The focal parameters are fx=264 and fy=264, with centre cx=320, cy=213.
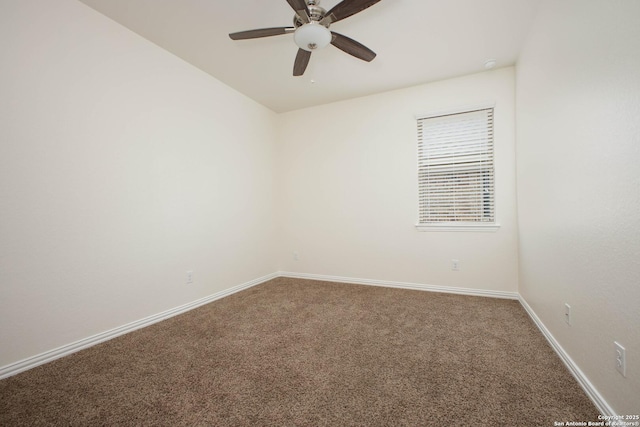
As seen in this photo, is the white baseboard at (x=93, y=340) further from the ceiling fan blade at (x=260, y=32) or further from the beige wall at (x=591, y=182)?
the beige wall at (x=591, y=182)

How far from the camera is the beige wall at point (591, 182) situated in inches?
40.0

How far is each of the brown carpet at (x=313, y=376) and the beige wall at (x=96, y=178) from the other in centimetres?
39

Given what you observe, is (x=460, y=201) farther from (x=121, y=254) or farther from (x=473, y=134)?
(x=121, y=254)

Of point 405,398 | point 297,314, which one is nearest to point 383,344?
point 405,398

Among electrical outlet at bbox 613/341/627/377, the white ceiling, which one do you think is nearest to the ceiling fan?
the white ceiling

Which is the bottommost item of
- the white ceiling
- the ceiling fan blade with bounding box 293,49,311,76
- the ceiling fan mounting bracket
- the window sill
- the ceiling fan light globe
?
the window sill

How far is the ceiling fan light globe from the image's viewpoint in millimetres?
1776

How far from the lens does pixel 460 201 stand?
3.13m

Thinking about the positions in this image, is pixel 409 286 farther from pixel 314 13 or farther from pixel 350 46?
pixel 314 13

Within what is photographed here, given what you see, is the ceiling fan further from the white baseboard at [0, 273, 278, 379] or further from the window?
the white baseboard at [0, 273, 278, 379]

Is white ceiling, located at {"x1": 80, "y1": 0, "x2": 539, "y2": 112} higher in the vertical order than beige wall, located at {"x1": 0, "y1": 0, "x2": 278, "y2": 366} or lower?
higher

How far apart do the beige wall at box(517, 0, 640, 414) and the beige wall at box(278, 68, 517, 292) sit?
0.87 meters

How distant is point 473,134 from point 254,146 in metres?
2.79

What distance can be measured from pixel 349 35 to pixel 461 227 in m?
2.35
